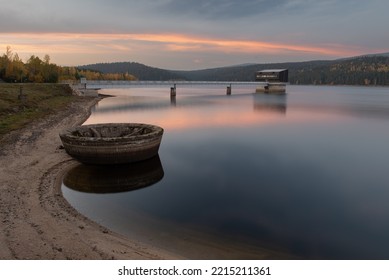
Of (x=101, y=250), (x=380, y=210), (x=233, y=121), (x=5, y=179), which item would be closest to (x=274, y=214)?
(x=380, y=210)

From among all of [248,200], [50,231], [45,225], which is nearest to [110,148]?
[45,225]

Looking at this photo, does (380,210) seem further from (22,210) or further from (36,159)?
(36,159)

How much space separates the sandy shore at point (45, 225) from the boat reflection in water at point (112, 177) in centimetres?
129

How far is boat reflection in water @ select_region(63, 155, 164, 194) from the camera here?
21.0 metres

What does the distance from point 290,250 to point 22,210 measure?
13331mm

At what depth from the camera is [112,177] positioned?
22828mm

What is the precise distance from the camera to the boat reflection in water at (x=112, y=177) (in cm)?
2098

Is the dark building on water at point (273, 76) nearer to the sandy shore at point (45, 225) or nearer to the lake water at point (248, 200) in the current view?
the lake water at point (248, 200)

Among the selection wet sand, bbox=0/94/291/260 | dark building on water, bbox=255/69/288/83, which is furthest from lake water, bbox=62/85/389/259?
dark building on water, bbox=255/69/288/83

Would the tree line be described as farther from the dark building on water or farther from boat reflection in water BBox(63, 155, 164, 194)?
the dark building on water

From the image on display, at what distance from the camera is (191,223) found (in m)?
16.0

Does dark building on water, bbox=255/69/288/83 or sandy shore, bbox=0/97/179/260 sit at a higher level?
dark building on water, bbox=255/69/288/83

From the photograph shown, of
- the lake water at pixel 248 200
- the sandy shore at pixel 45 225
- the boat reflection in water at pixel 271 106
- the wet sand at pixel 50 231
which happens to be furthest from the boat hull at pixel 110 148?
the boat reflection in water at pixel 271 106

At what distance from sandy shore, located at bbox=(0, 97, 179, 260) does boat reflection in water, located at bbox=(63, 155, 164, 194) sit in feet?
4.22
